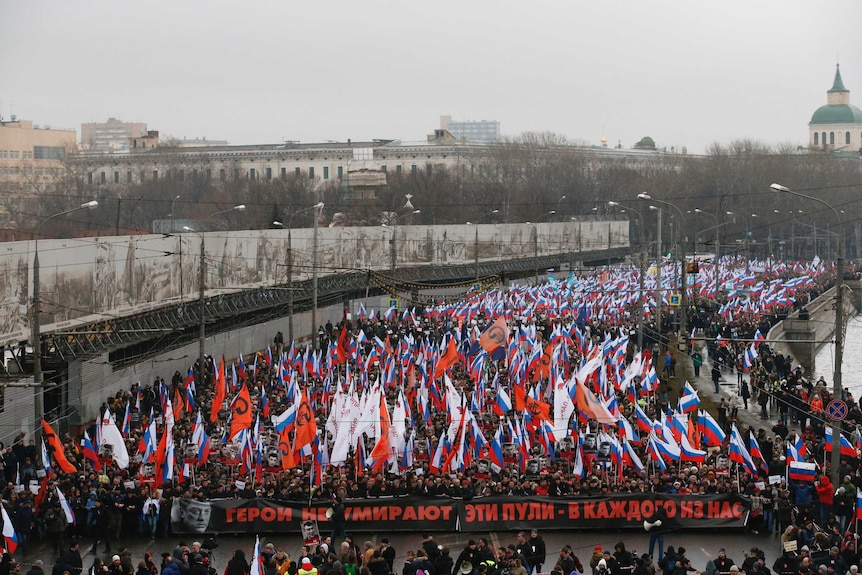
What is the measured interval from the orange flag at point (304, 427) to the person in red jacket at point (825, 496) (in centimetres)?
862

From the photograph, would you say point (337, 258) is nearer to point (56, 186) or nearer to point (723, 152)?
point (56, 186)

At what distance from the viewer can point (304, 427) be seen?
76.6 ft

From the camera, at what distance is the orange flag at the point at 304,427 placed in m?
23.3

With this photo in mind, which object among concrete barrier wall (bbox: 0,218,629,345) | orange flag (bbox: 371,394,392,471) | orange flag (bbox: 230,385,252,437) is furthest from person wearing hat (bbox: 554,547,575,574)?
concrete barrier wall (bbox: 0,218,629,345)

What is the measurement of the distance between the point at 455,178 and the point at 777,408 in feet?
316

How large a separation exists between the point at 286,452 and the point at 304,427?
1.77 feet

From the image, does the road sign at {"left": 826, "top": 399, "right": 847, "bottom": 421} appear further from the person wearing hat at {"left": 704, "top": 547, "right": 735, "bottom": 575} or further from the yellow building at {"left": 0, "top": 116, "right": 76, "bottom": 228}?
the yellow building at {"left": 0, "top": 116, "right": 76, "bottom": 228}

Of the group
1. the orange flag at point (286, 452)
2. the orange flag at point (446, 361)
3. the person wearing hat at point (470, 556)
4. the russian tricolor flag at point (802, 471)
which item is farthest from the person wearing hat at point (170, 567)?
the orange flag at point (446, 361)

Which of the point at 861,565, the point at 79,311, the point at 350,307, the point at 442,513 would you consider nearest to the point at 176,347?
the point at 79,311

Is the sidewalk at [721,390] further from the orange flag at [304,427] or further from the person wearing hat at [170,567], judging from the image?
the person wearing hat at [170,567]

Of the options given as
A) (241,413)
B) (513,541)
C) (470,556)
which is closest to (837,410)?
(513,541)

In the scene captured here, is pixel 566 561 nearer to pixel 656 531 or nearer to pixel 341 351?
pixel 656 531

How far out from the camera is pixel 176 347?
135 ft

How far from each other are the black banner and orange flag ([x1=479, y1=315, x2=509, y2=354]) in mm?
13092
